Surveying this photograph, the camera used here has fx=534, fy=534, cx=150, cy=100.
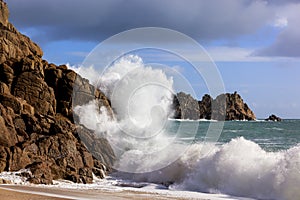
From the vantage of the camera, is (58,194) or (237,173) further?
(237,173)

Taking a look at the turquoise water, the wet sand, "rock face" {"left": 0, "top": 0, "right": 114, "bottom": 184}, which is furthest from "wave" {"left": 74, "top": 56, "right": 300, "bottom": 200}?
the wet sand

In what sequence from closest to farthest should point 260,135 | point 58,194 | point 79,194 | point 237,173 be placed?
point 58,194 < point 79,194 < point 237,173 < point 260,135

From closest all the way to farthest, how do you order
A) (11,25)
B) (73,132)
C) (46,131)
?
(46,131)
(73,132)
(11,25)

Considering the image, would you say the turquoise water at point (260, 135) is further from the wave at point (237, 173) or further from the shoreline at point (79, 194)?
the shoreline at point (79, 194)

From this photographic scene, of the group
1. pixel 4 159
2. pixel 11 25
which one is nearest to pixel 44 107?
pixel 4 159

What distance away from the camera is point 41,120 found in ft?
97.6

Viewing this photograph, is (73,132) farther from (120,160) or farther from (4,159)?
(4,159)

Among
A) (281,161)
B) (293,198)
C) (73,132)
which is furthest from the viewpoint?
(73,132)

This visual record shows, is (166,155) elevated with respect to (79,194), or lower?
elevated

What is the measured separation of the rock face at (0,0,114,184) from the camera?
2586 cm

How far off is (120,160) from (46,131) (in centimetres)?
559

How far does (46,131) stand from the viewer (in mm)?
29109

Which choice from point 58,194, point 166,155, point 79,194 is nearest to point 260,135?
point 166,155

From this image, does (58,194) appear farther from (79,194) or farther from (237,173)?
(237,173)
